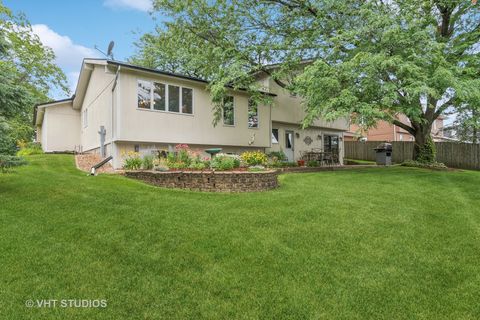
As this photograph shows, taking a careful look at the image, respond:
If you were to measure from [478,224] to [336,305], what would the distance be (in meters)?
4.30

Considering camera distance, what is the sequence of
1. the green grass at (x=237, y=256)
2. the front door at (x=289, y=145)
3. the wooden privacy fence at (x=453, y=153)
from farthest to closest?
the wooden privacy fence at (x=453, y=153) < the front door at (x=289, y=145) < the green grass at (x=237, y=256)

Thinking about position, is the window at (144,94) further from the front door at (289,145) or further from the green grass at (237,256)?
the front door at (289,145)

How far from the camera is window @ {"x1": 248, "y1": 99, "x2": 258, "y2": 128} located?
15930 mm

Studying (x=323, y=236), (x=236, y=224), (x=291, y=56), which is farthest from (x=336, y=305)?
(x=291, y=56)

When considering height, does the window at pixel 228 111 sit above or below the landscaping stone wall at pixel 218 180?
above

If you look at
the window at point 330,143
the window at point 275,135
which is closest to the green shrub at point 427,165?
the window at point 330,143

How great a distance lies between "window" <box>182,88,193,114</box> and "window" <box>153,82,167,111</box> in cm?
94

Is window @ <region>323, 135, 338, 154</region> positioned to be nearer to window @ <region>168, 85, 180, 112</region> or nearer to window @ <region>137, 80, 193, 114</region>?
window @ <region>137, 80, 193, 114</region>

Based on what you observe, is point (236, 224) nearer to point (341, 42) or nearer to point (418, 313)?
point (418, 313)

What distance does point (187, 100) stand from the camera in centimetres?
1352

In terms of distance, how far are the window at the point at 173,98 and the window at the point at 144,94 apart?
87 cm

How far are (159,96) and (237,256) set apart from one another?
9.76 metres

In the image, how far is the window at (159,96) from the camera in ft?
41.0

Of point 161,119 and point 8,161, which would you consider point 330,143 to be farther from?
point 8,161
